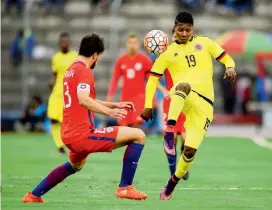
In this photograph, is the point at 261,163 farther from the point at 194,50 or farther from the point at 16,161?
the point at 194,50

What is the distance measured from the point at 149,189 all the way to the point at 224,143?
11.9 metres

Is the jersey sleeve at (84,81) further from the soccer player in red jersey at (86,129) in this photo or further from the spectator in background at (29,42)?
the spectator in background at (29,42)

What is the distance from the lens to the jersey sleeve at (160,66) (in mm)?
13688

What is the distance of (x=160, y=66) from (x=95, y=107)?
88.1 inches

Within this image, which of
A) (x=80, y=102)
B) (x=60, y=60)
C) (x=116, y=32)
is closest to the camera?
(x=80, y=102)

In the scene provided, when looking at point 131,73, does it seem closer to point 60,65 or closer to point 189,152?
point 60,65

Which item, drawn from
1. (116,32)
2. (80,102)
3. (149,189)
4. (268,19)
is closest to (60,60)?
(149,189)

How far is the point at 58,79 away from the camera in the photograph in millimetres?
21812

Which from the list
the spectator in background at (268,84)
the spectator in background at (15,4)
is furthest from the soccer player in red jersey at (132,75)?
the spectator in background at (268,84)

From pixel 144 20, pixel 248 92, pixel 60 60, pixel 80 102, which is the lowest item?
pixel 248 92

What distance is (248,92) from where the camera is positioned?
3728cm

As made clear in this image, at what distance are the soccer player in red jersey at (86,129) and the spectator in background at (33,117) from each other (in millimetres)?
18722

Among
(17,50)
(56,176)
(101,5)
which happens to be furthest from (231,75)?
(101,5)

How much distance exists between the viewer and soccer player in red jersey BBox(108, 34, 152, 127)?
21250 millimetres
